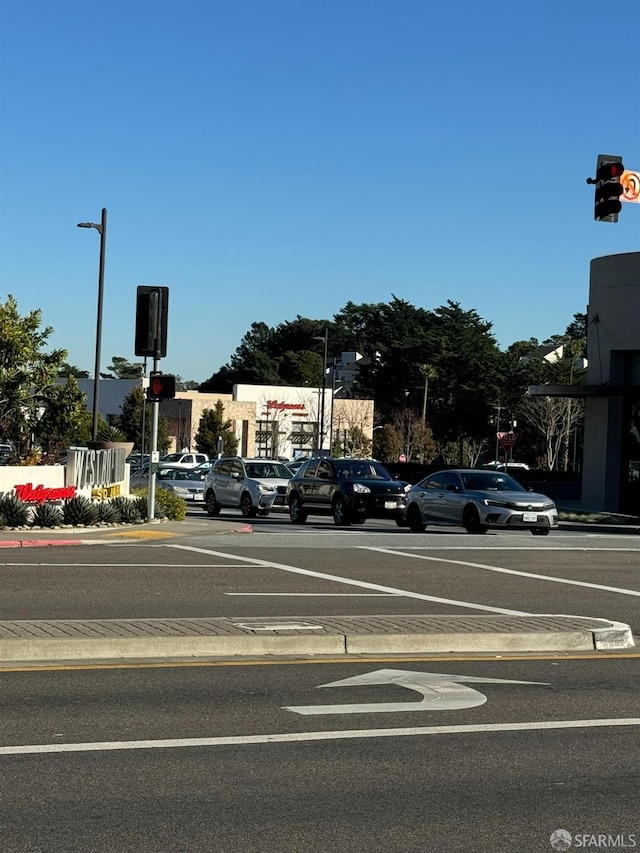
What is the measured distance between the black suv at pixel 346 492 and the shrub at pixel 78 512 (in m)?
6.94

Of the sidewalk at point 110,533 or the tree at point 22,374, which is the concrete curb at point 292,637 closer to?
the sidewalk at point 110,533

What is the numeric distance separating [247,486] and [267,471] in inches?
51.4

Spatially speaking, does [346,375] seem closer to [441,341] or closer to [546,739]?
[441,341]

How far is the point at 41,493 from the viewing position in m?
26.5

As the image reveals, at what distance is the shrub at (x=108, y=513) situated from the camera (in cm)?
2672

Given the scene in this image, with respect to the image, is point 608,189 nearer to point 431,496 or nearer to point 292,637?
point 431,496

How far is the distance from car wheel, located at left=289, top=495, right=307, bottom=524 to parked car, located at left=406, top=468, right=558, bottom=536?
343cm

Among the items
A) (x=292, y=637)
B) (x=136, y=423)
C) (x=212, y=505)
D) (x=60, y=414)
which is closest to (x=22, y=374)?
(x=60, y=414)

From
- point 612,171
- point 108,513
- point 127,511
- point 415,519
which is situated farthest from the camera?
point 415,519

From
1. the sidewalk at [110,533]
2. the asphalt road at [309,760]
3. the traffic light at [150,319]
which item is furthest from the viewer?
the traffic light at [150,319]

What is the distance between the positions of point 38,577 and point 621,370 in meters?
29.7

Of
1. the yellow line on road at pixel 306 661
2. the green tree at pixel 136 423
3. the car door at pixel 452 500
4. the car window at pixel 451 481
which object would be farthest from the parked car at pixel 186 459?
the yellow line on road at pixel 306 661

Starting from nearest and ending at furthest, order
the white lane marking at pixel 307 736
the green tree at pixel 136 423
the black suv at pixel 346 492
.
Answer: the white lane marking at pixel 307 736, the black suv at pixel 346 492, the green tree at pixel 136 423

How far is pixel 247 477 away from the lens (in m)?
36.6
